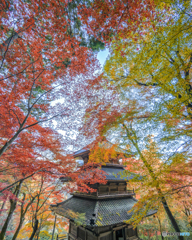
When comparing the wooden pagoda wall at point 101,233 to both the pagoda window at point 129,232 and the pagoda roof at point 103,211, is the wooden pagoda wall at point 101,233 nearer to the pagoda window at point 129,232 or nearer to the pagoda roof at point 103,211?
the pagoda window at point 129,232

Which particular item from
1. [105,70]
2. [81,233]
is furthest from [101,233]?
[105,70]

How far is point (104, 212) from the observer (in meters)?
7.14

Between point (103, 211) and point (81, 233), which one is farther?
point (81, 233)

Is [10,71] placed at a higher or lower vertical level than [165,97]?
higher

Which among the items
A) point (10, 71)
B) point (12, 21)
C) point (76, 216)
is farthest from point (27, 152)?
point (12, 21)

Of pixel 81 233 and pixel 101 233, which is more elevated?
pixel 101 233

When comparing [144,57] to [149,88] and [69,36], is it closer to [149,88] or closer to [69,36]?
[149,88]

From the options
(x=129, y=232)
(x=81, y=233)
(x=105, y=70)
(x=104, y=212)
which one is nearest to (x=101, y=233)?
(x=104, y=212)

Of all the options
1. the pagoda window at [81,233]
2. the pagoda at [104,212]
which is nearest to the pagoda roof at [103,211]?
the pagoda at [104,212]

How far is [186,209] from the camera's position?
11555mm

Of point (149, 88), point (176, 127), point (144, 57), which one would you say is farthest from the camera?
point (149, 88)

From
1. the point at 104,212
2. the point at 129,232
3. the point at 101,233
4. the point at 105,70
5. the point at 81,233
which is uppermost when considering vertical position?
the point at 105,70

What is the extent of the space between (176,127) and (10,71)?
7104mm

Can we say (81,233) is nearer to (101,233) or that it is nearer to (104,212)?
(101,233)
